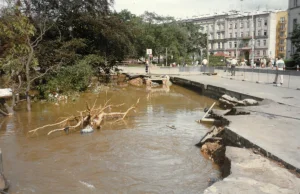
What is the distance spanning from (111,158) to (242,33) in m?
103

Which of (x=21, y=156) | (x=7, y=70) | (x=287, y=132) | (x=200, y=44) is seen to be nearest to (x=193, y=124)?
(x=287, y=132)

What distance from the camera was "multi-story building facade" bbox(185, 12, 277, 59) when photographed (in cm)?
9575

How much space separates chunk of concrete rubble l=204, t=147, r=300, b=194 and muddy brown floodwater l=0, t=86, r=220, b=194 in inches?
47.0

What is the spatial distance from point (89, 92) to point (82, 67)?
8.24ft

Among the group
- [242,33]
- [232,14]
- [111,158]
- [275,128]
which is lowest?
[111,158]

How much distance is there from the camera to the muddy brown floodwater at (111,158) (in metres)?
7.19

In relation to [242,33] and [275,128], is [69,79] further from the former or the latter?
[242,33]

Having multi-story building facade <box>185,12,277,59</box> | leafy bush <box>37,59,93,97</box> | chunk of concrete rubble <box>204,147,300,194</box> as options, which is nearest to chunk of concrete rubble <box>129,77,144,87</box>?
leafy bush <box>37,59,93,97</box>

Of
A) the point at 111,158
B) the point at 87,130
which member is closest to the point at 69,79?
the point at 87,130

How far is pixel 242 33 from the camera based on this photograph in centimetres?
10419

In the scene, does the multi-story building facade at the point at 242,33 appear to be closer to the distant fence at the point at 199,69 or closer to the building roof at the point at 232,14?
the building roof at the point at 232,14

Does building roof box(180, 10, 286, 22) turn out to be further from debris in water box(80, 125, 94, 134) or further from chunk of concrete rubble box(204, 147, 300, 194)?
chunk of concrete rubble box(204, 147, 300, 194)

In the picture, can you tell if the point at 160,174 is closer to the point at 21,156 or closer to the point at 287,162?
the point at 287,162

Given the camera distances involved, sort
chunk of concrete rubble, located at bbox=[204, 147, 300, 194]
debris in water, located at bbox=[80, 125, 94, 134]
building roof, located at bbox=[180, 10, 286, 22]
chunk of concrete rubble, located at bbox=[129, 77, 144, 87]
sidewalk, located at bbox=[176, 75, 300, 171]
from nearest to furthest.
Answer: chunk of concrete rubble, located at bbox=[204, 147, 300, 194] → sidewalk, located at bbox=[176, 75, 300, 171] → debris in water, located at bbox=[80, 125, 94, 134] → chunk of concrete rubble, located at bbox=[129, 77, 144, 87] → building roof, located at bbox=[180, 10, 286, 22]
